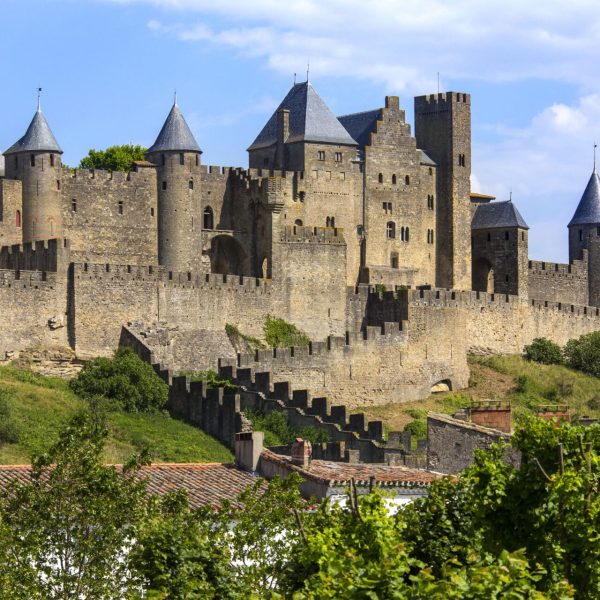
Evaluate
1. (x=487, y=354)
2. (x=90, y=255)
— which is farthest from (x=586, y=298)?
(x=90, y=255)

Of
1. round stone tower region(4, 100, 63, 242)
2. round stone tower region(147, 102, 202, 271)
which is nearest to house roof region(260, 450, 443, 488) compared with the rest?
round stone tower region(4, 100, 63, 242)

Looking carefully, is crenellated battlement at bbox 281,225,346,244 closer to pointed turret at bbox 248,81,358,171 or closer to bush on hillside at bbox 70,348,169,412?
pointed turret at bbox 248,81,358,171

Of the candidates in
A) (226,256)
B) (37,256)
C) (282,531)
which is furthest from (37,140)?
(282,531)

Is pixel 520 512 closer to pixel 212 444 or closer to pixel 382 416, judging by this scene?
pixel 212 444

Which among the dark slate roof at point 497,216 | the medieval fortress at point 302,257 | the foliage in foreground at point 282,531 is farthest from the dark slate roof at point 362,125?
the foliage in foreground at point 282,531

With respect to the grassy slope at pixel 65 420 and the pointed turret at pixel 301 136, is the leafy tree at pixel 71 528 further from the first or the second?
the pointed turret at pixel 301 136

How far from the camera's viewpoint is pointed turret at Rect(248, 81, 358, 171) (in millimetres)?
75438

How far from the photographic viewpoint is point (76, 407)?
55875 millimetres

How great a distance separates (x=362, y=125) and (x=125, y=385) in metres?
25.3

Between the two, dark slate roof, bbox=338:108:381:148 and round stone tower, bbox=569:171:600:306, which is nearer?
dark slate roof, bbox=338:108:381:148

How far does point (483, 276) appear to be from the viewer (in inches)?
3270

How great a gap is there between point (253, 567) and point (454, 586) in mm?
6342

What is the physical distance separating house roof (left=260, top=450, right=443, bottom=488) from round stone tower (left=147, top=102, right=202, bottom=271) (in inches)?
1205

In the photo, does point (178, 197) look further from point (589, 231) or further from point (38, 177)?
point (589, 231)
